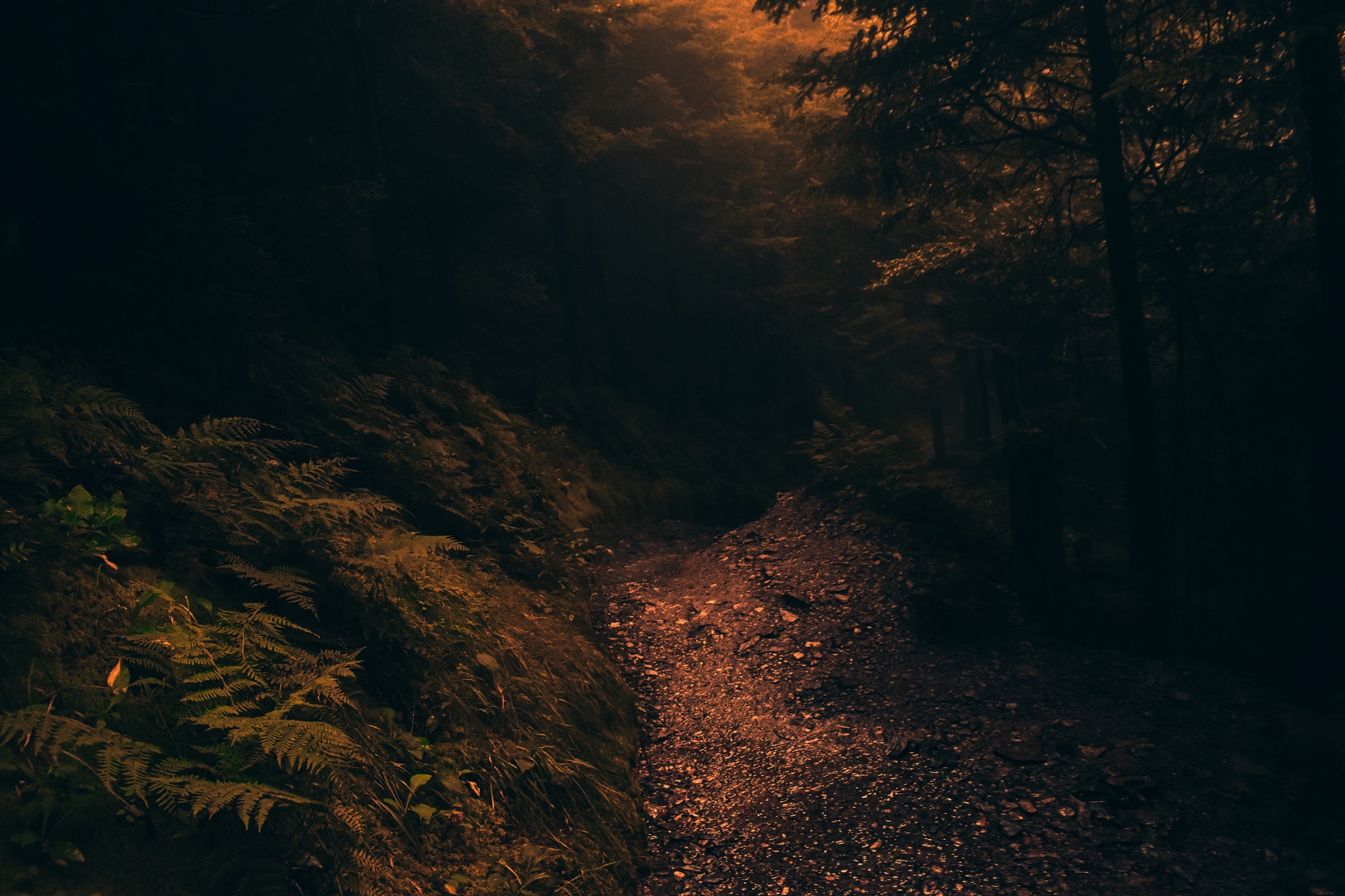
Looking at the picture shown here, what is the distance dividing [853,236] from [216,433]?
23.0 metres

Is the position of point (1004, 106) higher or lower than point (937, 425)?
higher

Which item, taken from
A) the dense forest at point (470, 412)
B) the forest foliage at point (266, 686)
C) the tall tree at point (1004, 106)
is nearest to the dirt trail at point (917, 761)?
the dense forest at point (470, 412)

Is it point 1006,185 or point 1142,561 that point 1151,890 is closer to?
point 1142,561

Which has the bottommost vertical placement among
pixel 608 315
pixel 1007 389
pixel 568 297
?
pixel 1007 389

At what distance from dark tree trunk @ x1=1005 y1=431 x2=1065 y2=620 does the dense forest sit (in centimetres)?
6

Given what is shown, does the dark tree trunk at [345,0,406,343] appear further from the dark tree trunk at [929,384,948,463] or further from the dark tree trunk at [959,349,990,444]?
the dark tree trunk at [929,384,948,463]

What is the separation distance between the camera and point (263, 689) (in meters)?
3.86

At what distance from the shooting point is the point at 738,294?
26453mm

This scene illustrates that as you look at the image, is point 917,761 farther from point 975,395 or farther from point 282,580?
point 975,395

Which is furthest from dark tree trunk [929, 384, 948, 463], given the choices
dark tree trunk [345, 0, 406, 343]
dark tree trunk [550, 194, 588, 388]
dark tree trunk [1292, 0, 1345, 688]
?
dark tree trunk [1292, 0, 1345, 688]

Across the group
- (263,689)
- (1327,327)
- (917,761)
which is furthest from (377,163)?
(1327,327)

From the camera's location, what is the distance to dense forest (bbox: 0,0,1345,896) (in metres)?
3.61

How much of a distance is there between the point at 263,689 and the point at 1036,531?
7.94 meters

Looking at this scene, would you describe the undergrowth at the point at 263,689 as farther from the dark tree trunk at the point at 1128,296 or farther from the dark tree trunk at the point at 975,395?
the dark tree trunk at the point at 975,395
